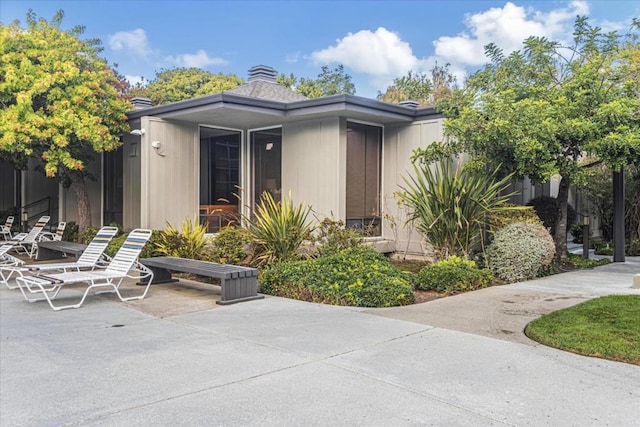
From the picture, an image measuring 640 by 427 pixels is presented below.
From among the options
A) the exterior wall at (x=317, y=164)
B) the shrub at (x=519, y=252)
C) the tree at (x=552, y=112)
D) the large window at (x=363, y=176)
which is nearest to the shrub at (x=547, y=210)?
the tree at (x=552, y=112)

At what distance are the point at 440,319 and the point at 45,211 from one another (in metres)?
15.7

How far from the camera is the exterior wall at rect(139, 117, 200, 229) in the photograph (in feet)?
38.2

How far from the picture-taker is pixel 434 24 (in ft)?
88.6

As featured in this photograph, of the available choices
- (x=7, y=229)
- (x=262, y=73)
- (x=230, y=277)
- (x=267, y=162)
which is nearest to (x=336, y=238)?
(x=230, y=277)

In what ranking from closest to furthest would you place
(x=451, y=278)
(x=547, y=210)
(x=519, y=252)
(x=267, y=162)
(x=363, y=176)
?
(x=451, y=278) < (x=519, y=252) < (x=363, y=176) < (x=547, y=210) < (x=267, y=162)

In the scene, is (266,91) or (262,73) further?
(262,73)

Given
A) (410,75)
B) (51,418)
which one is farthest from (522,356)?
(410,75)

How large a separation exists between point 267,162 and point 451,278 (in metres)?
6.07

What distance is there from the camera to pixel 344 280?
750 cm

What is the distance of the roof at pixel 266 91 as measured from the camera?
43.8 feet

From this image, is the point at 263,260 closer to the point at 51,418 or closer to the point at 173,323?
the point at 173,323

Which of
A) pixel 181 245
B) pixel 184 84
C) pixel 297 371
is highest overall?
pixel 184 84

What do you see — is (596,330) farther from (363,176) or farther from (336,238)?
(363,176)

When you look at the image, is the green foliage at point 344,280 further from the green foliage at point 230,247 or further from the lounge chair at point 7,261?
the lounge chair at point 7,261
